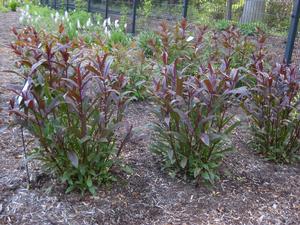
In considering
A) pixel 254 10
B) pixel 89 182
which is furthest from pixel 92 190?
pixel 254 10

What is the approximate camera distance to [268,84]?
3.20m

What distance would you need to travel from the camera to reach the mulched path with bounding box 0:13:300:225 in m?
2.60

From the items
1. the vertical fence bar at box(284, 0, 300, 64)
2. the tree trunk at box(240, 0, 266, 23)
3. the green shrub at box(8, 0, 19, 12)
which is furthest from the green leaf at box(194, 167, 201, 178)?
the green shrub at box(8, 0, 19, 12)

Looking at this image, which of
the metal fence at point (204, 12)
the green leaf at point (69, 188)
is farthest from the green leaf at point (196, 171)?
the metal fence at point (204, 12)

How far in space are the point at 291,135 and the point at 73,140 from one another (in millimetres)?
1817

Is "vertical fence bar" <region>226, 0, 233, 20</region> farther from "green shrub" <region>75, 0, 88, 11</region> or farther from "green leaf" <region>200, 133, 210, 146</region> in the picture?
"green leaf" <region>200, 133, 210, 146</region>

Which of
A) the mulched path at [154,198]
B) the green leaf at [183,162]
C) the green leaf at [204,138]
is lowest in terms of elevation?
the mulched path at [154,198]

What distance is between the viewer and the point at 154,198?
2.81 m

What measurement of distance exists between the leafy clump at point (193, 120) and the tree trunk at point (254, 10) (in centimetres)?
661

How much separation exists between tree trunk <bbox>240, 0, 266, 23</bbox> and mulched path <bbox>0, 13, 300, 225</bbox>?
21.5 feet

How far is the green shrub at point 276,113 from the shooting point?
324 cm

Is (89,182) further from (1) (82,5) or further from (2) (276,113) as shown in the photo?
(1) (82,5)

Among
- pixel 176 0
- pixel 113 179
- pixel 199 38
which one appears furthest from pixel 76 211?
pixel 176 0

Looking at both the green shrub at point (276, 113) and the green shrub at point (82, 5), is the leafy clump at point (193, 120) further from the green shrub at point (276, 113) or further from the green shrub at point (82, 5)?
the green shrub at point (82, 5)
